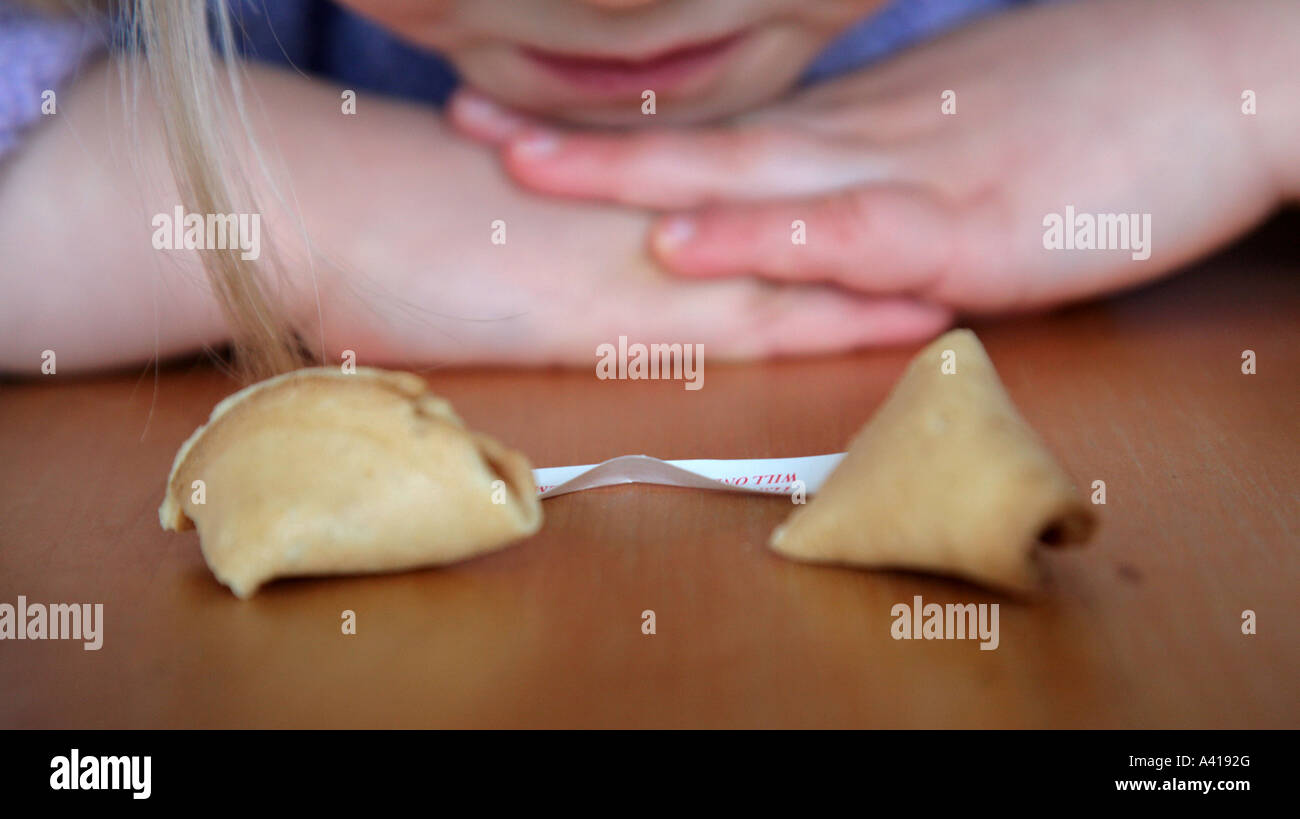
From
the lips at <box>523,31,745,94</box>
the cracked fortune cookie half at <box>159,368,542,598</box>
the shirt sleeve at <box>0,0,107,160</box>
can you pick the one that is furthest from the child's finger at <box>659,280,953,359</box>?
the shirt sleeve at <box>0,0,107,160</box>

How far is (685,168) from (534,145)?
0.28 feet

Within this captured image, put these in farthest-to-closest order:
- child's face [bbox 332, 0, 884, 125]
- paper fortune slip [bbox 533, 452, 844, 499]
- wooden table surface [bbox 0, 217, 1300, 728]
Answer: child's face [bbox 332, 0, 884, 125]
paper fortune slip [bbox 533, 452, 844, 499]
wooden table surface [bbox 0, 217, 1300, 728]

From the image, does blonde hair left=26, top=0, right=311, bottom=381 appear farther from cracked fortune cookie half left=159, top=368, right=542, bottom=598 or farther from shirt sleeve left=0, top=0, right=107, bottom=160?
cracked fortune cookie half left=159, top=368, right=542, bottom=598

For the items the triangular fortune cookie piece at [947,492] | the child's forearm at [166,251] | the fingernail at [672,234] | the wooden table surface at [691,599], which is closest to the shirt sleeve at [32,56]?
the child's forearm at [166,251]

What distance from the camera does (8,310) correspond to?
69 cm

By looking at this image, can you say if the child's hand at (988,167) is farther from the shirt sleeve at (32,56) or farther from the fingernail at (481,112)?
the shirt sleeve at (32,56)

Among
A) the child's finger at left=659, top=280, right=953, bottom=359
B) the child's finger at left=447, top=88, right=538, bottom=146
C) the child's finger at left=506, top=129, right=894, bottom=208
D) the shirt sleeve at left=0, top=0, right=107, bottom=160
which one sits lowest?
the child's finger at left=659, top=280, right=953, bottom=359

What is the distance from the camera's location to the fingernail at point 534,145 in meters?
0.70

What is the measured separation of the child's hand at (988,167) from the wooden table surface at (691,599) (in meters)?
0.08

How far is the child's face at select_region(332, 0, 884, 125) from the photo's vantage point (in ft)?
2.12

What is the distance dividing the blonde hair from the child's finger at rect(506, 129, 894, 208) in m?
0.15

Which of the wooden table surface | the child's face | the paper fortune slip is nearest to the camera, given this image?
the wooden table surface

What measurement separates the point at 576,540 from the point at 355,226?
29cm
